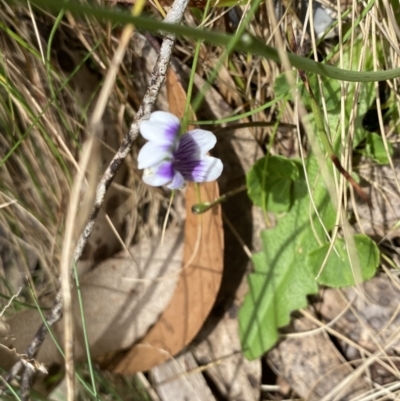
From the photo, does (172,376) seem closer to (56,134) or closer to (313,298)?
(313,298)

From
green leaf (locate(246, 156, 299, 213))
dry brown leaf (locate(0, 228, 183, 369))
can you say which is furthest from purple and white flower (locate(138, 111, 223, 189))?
dry brown leaf (locate(0, 228, 183, 369))

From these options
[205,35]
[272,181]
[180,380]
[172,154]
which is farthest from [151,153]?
[180,380]

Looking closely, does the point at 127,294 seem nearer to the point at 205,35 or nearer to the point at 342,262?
the point at 342,262

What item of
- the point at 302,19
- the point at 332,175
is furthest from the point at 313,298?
the point at 302,19

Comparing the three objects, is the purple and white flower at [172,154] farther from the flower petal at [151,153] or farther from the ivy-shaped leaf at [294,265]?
the ivy-shaped leaf at [294,265]

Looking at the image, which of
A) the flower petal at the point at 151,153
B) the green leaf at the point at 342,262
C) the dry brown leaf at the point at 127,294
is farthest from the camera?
the dry brown leaf at the point at 127,294

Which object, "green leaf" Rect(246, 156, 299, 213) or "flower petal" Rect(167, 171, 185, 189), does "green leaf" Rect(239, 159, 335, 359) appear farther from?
"flower petal" Rect(167, 171, 185, 189)

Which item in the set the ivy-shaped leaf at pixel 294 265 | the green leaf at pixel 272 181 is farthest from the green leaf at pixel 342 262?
the green leaf at pixel 272 181
